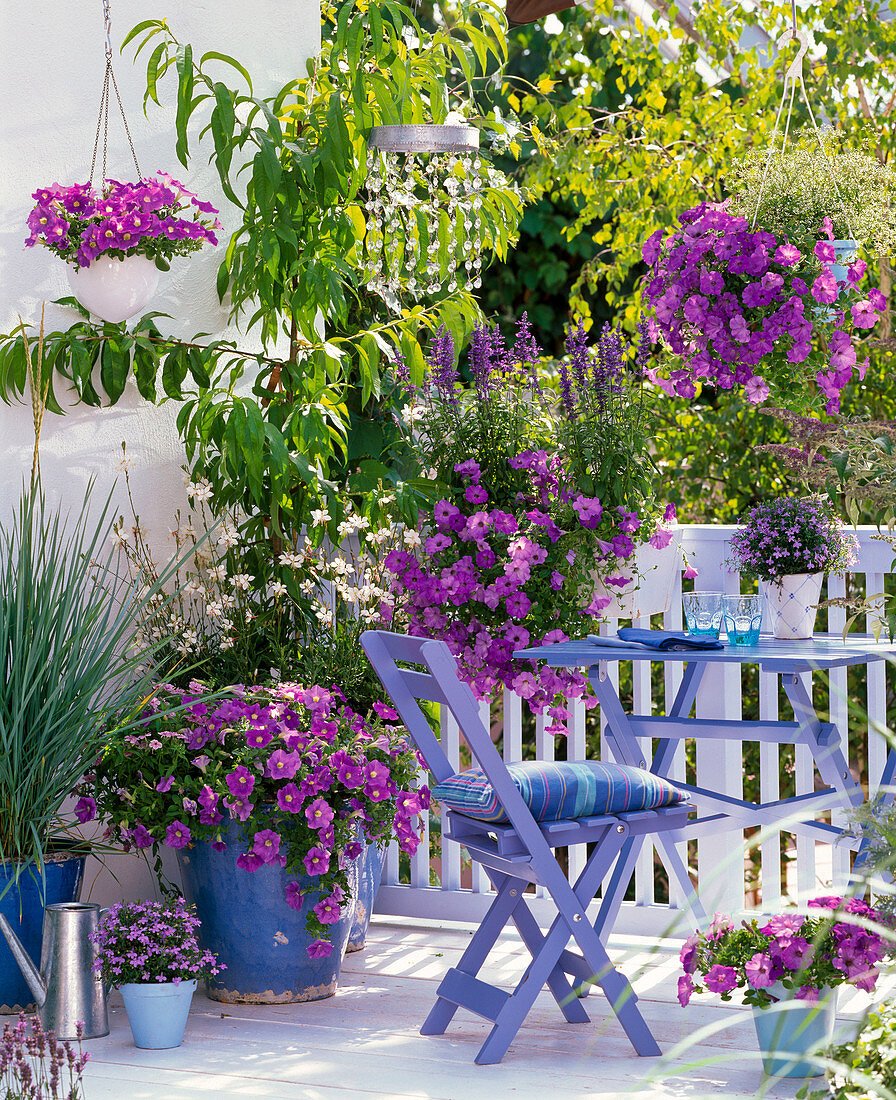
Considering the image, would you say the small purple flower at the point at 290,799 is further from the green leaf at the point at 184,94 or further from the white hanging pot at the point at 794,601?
the green leaf at the point at 184,94


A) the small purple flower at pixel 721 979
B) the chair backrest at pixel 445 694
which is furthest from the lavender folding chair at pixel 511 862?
the small purple flower at pixel 721 979

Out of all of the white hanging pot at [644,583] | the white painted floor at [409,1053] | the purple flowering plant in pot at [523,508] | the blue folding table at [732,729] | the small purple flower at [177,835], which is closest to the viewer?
the white painted floor at [409,1053]

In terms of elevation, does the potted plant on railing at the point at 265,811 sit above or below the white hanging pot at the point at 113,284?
below

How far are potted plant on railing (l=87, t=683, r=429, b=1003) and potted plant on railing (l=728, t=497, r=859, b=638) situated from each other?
0.86 m

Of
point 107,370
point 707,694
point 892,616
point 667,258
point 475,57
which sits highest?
point 475,57

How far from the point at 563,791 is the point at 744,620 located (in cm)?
59

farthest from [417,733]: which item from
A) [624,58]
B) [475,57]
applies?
[624,58]

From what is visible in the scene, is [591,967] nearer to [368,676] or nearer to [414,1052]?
[414,1052]

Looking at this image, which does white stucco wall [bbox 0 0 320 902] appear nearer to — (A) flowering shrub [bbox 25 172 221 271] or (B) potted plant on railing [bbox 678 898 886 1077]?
(A) flowering shrub [bbox 25 172 221 271]

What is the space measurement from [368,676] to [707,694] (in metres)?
0.85

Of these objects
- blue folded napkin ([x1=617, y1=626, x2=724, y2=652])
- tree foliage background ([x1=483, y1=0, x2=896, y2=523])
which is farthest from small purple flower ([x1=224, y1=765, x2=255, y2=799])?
tree foliage background ([x1=483, y1=0, x2=896, y2=523])

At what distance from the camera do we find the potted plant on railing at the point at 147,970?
2738mm

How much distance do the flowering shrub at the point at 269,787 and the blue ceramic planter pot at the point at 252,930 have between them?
0.15ft

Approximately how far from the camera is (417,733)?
8.96ft
